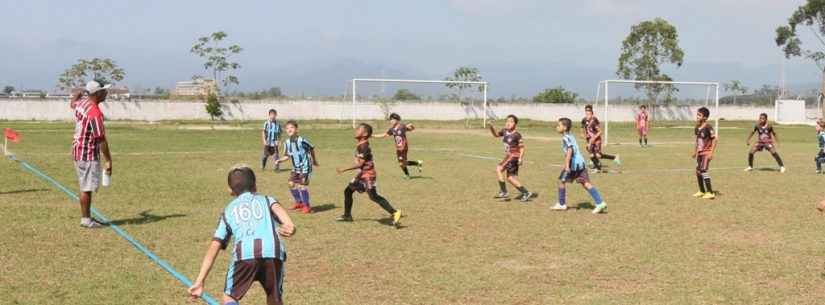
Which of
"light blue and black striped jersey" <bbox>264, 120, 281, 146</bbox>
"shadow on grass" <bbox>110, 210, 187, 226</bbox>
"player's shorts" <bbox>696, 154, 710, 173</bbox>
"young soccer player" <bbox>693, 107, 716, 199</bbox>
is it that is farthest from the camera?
"light blue and black striped jersey" <bbox>264, 120, 281, 146</bbox>

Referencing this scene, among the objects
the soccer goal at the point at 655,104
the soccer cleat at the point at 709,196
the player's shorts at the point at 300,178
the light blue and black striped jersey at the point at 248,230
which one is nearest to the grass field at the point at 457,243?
Answer: the soccer cleat at the point at 709,196

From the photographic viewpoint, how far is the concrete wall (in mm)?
63844

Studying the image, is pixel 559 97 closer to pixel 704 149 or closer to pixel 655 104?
pixel 655 104

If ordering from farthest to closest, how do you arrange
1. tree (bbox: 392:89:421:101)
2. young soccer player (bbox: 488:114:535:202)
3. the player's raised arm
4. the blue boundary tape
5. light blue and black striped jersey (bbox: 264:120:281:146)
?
tree (bbox: 392:89:421:101)
light blue and black striped jersey (bbox: 264:120:281:146)
young soccer player (bbox: 488:114:535:202)
the blue boundary tape
the player's raised arm

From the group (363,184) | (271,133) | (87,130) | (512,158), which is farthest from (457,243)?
(271,133)

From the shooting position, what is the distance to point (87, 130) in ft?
37.1

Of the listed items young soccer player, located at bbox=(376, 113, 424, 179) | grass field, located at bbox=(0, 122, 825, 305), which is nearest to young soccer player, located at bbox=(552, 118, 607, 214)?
grass field, located at bbox=(0, 122, 825, 305)

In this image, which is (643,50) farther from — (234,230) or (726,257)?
(234,230)

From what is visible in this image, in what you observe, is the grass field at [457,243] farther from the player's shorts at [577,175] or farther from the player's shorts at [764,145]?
the player's shorts at [764,145]

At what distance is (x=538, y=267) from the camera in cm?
902

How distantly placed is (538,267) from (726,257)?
2524 mm

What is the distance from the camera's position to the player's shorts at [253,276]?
5516 millimetres

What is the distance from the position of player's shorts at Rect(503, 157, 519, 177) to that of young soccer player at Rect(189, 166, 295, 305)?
33.1 ft

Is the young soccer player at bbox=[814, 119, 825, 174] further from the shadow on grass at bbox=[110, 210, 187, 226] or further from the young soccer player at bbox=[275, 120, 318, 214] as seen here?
the shadow on grass at bbox=[110, 210, 187, 226]
